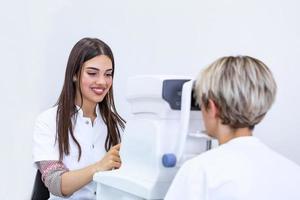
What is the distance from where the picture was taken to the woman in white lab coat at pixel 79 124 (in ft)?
5.62

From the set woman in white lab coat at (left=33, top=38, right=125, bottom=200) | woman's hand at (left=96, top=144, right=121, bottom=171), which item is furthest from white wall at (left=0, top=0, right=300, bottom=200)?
woman's hand at (left=96, top=144, right=121, bottom=171)

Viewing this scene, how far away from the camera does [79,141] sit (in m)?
1.80

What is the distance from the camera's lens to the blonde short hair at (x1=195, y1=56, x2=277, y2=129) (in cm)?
103

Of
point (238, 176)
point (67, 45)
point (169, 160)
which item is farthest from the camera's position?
point (67, 45)

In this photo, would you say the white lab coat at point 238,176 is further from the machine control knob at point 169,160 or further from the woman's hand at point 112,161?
the woman's hand at point 112,161

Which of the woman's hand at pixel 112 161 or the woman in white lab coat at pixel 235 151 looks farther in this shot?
the woman's hand at pixel 112 161

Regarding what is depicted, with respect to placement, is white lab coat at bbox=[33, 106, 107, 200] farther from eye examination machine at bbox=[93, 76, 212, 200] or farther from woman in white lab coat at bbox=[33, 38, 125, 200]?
eye examination machine at bbox=[93, 76, 212, 200]

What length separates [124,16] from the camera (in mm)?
2289

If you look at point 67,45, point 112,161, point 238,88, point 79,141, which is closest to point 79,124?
point 79,141

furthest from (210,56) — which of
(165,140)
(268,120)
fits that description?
(165,140)

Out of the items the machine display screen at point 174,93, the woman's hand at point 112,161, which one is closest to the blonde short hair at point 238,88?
the machine display screen at point 174,93

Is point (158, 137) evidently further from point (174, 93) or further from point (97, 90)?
point (97, 90)

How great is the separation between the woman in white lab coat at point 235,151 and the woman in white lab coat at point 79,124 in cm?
77

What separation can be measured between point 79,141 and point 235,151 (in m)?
0.94
